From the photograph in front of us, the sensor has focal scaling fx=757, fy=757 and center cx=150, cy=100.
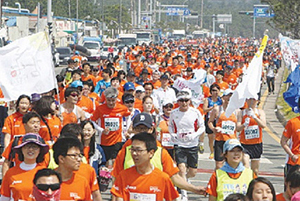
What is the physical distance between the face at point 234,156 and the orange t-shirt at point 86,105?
17.7 feet

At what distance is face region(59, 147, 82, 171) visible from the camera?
20.9 ft

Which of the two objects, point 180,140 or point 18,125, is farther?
point 180,140

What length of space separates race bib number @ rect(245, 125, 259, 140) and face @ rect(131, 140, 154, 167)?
4868 millimetres

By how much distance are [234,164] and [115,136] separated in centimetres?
417

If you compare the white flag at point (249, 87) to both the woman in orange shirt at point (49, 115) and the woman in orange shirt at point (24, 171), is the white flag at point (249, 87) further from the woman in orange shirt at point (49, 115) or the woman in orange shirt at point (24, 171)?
the woman in orange shirt at point (24, 171)

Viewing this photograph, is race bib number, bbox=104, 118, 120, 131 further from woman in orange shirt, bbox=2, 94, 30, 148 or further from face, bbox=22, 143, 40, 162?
face, bbox=22, 143, 40, 162

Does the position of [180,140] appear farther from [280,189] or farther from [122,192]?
[122,192]

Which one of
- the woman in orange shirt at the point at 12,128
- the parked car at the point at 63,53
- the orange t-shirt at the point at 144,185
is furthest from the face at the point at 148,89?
the parked car at the point at 63,53

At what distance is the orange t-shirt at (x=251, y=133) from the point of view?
11.1 m

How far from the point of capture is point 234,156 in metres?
7.07

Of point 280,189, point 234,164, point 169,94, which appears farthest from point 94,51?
point 234,164

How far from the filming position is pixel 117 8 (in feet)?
368

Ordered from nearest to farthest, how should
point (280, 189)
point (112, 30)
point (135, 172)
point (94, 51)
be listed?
1. point (135, 172)
2. point (280, 189)
3. point (94, 51)
4. point (112, 30)

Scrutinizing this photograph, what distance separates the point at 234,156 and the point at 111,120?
165 inches
